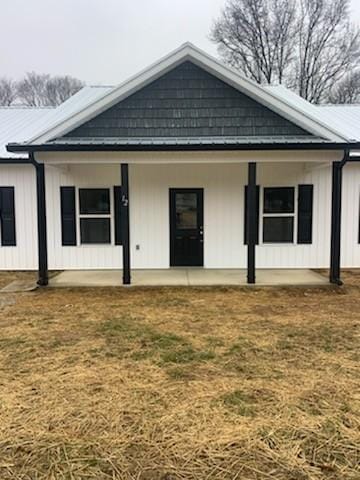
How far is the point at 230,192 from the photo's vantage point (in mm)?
11359

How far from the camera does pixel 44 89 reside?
113 feet

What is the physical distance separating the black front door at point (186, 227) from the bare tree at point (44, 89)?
83.7 ft

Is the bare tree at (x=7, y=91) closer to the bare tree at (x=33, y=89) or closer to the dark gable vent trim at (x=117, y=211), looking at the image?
the bare tree at (x=33, y=89)

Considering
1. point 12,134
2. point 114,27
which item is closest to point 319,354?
point 12,134

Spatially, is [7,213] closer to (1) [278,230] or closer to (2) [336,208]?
(1) [278,230]

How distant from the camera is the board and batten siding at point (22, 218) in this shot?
1123cm

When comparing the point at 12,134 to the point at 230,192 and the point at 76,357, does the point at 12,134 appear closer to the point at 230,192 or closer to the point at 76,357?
the point at 230,192

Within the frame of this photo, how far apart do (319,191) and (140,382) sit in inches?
330

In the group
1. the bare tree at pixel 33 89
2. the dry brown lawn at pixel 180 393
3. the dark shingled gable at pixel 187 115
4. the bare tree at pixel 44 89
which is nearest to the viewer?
the dry brown lawn at pixel 180 393

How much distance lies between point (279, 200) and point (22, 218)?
6.73m

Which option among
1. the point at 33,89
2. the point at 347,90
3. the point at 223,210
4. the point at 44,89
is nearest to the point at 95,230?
the point at 223,210

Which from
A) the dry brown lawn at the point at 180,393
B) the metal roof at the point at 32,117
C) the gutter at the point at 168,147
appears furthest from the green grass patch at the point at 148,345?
the metal roof at the point at 32,117

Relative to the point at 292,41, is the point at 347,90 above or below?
below

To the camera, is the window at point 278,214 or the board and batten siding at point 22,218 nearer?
the board and batten siding at point 22,218
